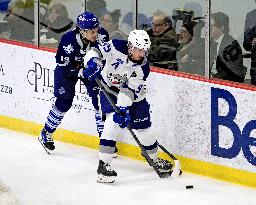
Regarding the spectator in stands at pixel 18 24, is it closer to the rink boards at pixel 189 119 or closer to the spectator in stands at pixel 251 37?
the rink boards at pixel 189 119

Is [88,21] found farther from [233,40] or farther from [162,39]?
[233,40]

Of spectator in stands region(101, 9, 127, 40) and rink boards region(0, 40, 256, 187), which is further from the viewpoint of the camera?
spectator in stands region(101, 9, 127, 40)

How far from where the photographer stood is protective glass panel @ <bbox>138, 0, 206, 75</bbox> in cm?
772

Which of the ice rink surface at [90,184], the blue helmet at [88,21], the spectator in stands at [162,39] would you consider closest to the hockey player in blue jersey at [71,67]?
the blue helmet at [88,21]

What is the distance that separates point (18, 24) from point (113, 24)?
1226 millimetres

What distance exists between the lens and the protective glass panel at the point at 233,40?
23.7 feet

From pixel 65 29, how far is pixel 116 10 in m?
0.65

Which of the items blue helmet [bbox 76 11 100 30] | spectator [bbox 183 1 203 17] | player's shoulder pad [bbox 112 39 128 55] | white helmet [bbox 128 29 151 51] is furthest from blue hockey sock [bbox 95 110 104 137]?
spectator [bbox 183 1 203 17]

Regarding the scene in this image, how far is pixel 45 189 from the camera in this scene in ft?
24.1

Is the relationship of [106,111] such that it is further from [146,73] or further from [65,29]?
[65,29]

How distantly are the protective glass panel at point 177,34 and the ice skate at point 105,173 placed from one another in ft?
3.09

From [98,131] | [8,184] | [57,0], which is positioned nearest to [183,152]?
[98,131]

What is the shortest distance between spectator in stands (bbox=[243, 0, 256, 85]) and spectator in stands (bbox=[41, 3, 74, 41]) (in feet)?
6.45

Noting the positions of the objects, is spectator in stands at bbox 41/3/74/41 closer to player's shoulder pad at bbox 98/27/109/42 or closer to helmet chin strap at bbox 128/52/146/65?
player's shoulder pad at bbox 98/27/109/42
